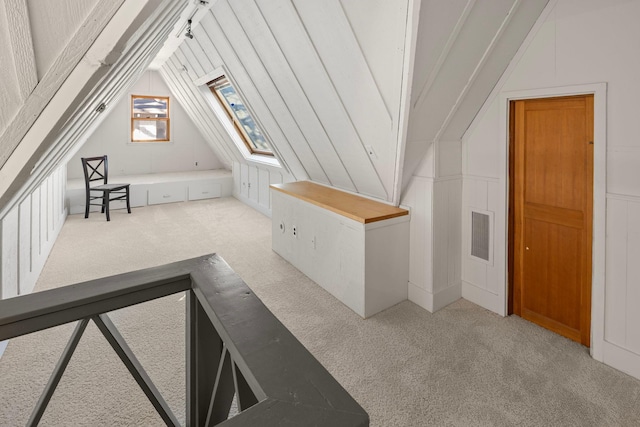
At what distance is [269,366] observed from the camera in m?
0.67

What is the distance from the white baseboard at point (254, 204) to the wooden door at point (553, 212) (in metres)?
3.81

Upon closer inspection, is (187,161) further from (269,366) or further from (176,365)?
(269,366)

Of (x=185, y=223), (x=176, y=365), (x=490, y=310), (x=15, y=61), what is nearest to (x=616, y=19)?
(x=490, y=310)

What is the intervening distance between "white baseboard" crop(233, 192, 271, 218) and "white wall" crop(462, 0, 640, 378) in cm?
407

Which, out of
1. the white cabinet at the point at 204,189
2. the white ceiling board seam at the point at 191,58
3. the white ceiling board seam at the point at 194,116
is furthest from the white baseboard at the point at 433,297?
the white cabinet at the point at 204,189

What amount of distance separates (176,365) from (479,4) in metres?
2.52

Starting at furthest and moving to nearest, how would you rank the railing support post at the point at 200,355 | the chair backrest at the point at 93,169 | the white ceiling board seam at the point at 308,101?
the chair backrest at the point at 93,169 < the white ceiling board seam at the point at 308,101 < the railing support post at the point at 200,355

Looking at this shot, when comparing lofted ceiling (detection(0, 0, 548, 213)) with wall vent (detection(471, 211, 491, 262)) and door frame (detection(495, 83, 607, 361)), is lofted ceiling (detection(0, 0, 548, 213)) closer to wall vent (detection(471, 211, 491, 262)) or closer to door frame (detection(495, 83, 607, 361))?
door frame (detection(495, 83, 607, 361))

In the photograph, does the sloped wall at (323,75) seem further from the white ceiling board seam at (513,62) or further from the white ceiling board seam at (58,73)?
the white ceiling board seam at (58,73)

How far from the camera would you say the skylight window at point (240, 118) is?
5.01 meters

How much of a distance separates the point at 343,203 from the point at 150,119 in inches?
226

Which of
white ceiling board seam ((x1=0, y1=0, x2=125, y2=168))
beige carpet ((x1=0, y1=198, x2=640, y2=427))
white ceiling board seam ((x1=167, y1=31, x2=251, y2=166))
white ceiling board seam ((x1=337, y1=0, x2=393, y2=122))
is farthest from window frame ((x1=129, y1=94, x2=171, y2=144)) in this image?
white ceiling board seam ((x1=0, y1=0, x2=125, y2=168))

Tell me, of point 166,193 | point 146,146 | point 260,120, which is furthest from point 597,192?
point 146,146

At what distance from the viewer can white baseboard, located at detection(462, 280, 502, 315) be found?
271 cm
